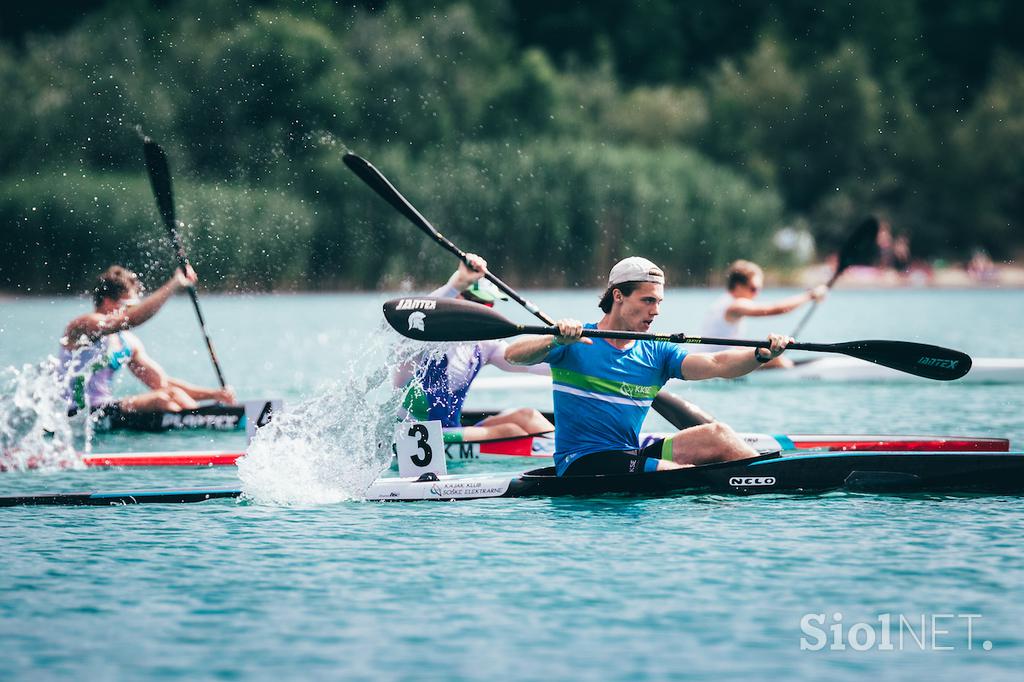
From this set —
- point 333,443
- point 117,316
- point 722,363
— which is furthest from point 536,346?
point 117,316

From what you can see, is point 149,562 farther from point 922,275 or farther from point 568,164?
point 922,275

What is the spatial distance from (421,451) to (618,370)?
1.50m

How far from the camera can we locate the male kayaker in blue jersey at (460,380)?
10.3 m

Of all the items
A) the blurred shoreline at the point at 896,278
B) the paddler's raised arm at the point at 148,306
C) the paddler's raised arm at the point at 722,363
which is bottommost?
the paddler's raised arm at the point at 722,363

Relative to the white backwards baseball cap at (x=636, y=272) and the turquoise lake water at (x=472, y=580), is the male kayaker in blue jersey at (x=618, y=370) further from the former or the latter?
the turquoise lake water at (x=472, y=580)

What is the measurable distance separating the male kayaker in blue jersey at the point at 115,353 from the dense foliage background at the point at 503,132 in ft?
68.4

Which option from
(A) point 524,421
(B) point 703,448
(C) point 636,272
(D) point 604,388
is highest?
(C) point 636,272

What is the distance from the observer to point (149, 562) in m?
7.62

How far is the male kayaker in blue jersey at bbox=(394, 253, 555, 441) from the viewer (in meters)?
10.3

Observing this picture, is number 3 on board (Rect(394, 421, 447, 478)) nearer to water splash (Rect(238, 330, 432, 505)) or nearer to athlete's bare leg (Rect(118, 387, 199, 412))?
water splash (Rect(238, 330, 432, 505))

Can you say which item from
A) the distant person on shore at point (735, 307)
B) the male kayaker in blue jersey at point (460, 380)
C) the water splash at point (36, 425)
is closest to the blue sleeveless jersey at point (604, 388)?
the male kayaker in blue jersey at point (460, 380)

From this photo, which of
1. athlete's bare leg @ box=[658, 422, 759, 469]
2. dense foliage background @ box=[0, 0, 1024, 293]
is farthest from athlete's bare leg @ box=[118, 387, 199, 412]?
dense foliage background @ box=[0, 0, 1024, 293]

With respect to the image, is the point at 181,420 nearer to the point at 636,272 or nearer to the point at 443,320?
the point at 443,320

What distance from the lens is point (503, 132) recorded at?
5612 centimetres
